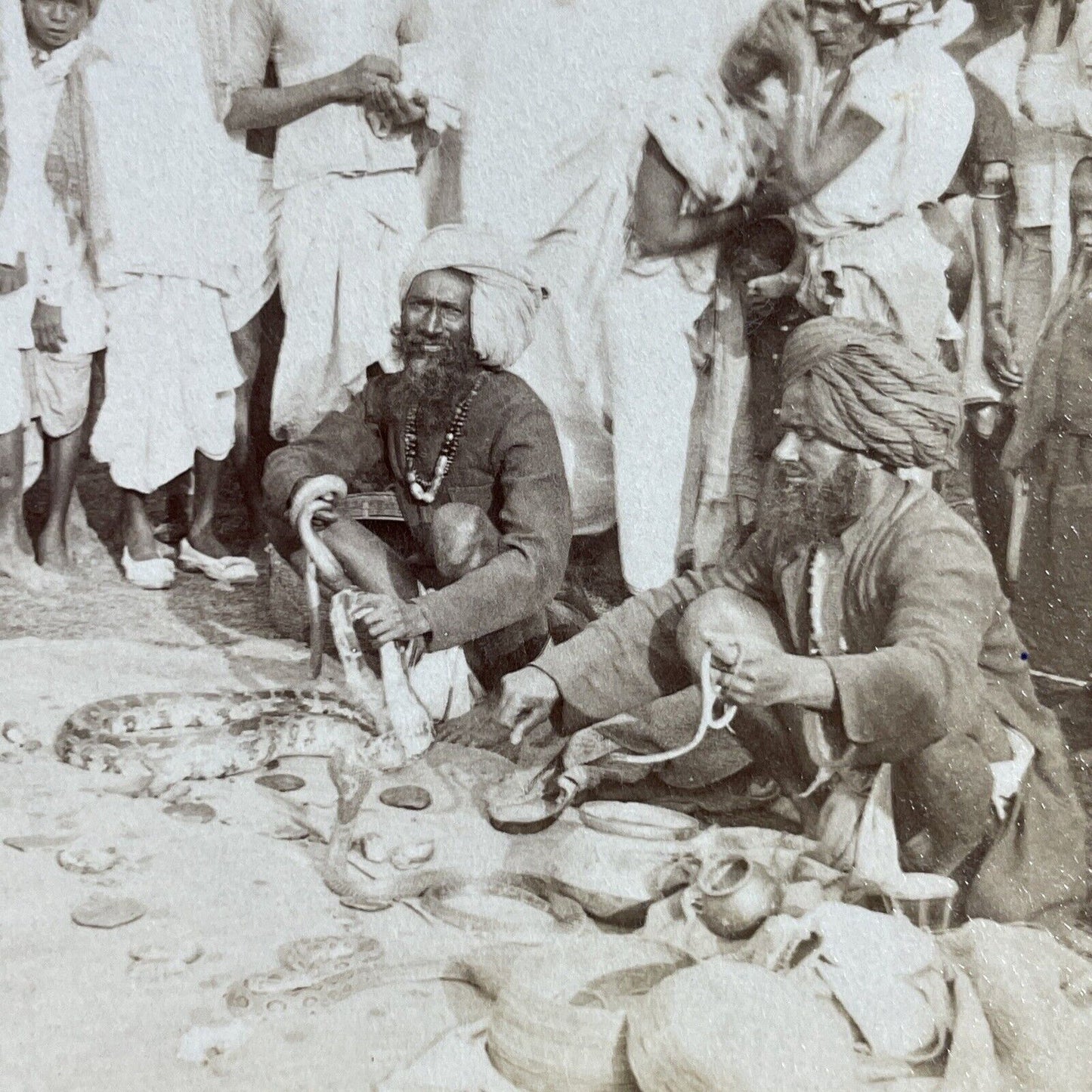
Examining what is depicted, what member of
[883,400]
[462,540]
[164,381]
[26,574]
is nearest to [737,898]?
[462,540]

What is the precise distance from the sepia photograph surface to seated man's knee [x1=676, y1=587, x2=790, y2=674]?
13 mm

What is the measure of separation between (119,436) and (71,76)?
98cm

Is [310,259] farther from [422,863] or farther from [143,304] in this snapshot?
[422,863]

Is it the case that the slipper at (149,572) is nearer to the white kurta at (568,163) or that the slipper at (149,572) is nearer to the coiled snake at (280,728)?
the coiled snake at (280,728)

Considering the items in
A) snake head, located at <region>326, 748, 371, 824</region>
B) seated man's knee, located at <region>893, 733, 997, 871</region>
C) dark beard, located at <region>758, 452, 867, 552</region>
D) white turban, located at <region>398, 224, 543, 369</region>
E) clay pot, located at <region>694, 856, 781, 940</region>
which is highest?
white turban, located at <region>398, 224, 543, 369</region>

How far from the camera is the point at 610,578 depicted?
3727 millimetres

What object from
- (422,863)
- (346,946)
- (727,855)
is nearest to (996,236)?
(727,855)

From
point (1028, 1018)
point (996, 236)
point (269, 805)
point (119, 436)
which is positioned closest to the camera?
point (1028, 1018)

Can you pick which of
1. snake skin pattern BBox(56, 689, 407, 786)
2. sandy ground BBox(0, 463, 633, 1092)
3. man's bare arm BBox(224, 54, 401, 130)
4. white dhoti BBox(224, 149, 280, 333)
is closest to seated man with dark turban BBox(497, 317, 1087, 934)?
sandy ground BBox(0, 463, 633, 1092)

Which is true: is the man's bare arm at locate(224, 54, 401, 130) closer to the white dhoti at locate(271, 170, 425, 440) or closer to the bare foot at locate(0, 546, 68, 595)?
the white dhoti at locate(271, 170, 425, 440)

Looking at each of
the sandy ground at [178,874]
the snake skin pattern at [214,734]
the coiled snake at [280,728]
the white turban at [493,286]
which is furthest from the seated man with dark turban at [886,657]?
the snake skin pattern at [214,734]

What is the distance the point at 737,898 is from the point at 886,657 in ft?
2.23

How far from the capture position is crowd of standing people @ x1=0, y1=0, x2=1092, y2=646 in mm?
3422

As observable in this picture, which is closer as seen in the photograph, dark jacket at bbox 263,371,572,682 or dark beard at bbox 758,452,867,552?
dark beard at bbox 758,452,867,552
